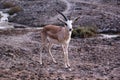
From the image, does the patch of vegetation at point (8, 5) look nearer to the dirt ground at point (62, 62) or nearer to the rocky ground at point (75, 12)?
the rocky ground at point (75, 12)

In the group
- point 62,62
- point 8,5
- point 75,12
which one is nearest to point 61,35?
point 62,62

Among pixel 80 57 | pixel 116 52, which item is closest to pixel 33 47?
pixel 80 57

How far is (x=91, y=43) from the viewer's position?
945 inches

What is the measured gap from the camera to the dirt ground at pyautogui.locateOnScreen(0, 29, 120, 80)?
15.3m

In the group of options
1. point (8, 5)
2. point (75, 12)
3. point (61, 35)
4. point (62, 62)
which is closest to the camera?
point (61, 35)

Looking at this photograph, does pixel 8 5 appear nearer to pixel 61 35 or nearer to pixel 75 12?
pixel 75 12

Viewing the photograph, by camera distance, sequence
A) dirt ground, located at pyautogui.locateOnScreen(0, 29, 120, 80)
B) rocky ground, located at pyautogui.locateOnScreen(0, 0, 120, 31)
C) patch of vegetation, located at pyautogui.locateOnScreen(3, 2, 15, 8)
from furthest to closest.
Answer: patch of vegetation, located at pyautogui.locateOnScreen(3, 2, 15, 8) < rocky ground, located at pyautogui.locateOnScreen(0, 0, 120, 31) < dirt ground, located at pyautogui.locateOnScreen(0, 29, 120, 80)

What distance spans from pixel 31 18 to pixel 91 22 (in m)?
7.70

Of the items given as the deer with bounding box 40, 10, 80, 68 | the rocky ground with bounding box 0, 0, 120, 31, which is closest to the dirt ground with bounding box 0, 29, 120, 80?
the deer with bounding box 40, 10, 80, 68

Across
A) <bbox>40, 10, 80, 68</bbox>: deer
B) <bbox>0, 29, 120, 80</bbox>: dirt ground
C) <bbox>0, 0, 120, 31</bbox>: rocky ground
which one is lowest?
<bbox>0, 0, 120, 31</bbox>: rocky ground

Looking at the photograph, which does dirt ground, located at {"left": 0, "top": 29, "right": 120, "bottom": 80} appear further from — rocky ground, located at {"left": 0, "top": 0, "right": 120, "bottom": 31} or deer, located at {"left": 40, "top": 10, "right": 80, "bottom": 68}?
rocky ground, located at {"left": 0, "top": 0, "right": 120, "bottom": 31}

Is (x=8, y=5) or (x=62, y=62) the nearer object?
(x=62, y=62)

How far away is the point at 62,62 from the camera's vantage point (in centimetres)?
1800

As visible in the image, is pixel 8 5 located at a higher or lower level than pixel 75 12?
lower
